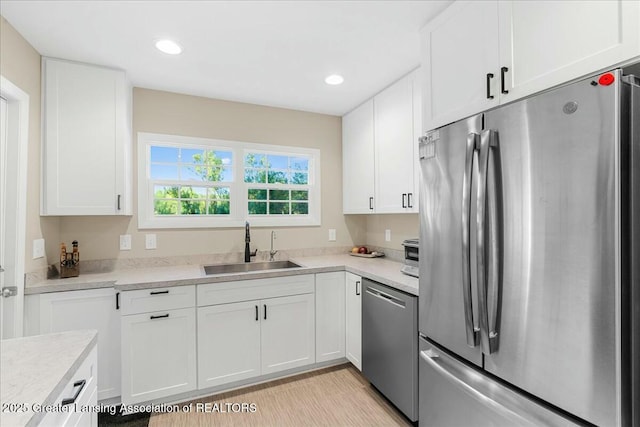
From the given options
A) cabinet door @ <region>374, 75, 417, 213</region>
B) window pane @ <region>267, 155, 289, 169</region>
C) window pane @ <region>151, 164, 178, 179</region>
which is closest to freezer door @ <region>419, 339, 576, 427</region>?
cabinet door @ <region>374, 75, 417, 213</region>

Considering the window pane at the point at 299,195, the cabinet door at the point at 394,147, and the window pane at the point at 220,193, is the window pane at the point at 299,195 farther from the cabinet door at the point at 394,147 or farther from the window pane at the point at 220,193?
the cabinet door at the point at 394,147

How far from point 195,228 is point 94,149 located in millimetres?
1001

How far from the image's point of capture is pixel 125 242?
8.50 feet

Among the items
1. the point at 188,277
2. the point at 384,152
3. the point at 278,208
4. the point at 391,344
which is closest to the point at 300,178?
the point at 278,208

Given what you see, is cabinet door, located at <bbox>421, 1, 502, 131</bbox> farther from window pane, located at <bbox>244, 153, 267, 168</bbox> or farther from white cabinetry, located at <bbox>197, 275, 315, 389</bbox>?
window pane, located at <bbox>244, 153, 267, 168</bbox>

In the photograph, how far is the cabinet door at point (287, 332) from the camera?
7.93 ft

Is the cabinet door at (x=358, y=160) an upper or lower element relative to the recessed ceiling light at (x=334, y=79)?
lower

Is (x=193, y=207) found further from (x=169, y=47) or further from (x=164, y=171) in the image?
(x=169, y=47)

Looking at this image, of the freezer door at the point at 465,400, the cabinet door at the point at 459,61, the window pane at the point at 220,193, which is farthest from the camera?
the window pane at the point at 220,193

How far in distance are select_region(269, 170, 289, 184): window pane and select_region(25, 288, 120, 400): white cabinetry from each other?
5.74 feet

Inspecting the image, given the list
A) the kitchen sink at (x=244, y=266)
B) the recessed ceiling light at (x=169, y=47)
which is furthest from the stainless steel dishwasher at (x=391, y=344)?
the recessed ceiling light at (x=169, y=47)

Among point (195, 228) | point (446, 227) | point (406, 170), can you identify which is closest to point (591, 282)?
point (446, 227)

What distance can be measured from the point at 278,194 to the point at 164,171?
1.13m

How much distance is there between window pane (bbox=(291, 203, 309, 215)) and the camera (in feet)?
11.0
